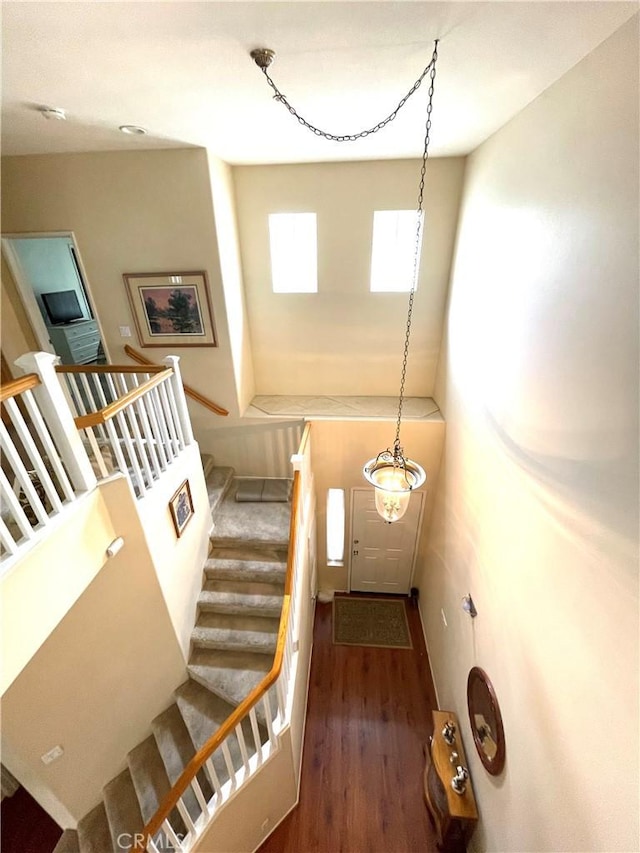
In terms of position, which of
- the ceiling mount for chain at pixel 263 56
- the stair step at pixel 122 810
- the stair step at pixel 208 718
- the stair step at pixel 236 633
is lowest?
the stair step at pixel 122 810

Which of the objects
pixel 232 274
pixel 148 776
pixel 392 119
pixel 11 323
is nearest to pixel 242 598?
pixel 148 776

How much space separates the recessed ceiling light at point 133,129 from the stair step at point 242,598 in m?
4.00

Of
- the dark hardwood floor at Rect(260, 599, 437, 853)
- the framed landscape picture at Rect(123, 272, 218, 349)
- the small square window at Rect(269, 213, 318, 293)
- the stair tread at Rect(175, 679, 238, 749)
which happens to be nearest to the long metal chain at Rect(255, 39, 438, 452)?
the small square window at Rect(269, 213, 318, 293)

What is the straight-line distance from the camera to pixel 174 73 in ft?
5.87

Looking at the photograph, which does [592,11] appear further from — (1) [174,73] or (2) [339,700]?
(2) [339,700]

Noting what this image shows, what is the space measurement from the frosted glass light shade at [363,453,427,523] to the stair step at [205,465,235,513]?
7.40 ft

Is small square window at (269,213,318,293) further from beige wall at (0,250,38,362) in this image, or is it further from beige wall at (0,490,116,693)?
beige wall at (0,490,116,693)

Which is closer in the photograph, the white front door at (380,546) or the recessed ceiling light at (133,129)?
the recessed ceiling light at (133,129)

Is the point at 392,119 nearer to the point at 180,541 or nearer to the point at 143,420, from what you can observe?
the point at 143,420

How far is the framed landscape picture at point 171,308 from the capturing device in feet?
11.4

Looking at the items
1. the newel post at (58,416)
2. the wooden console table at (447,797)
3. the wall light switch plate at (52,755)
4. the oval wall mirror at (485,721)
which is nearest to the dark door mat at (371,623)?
the wooden console table at (447,797)

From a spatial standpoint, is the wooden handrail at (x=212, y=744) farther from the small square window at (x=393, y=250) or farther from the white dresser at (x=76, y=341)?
the white dresser at (x=76, y=341)

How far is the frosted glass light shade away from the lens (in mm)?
2281

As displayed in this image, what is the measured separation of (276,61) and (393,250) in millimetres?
2445
